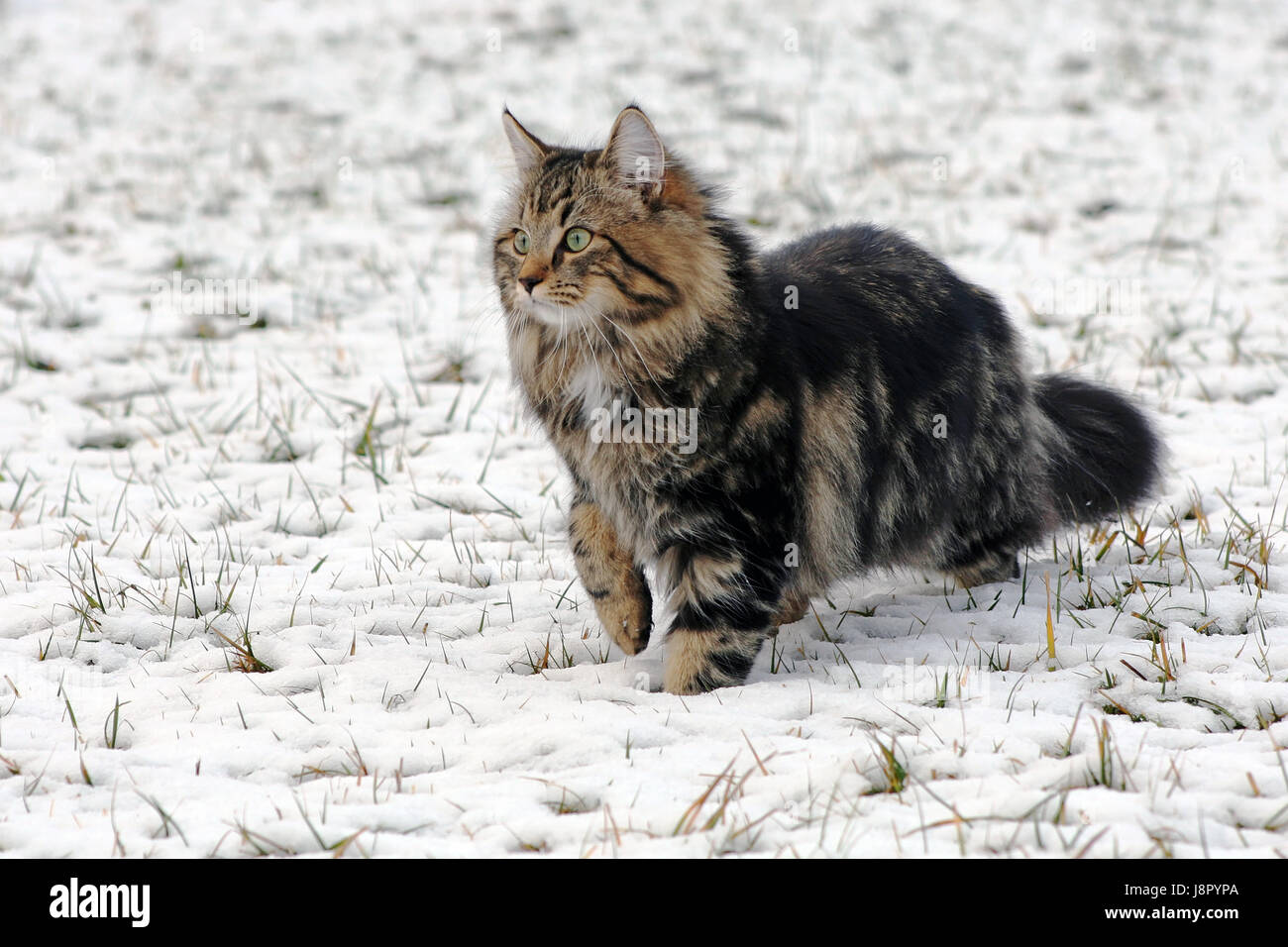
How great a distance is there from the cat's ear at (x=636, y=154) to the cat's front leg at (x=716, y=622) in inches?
39.5

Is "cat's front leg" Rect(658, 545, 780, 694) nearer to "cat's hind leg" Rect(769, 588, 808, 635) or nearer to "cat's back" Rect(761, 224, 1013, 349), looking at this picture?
"cat's hind leg" Rect(769, 588, 808, 635)

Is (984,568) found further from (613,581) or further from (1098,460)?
(613,581)

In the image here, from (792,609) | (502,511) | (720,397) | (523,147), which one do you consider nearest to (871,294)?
(720,397)

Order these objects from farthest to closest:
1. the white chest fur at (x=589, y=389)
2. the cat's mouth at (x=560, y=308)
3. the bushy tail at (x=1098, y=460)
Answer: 1. the bushy tail at (x=1098, y=460)
2. the white chest fur at (x=589, y=389)
3. the cat's mouth at (x=560, y=308)

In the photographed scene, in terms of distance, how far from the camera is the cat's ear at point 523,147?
3260 mm

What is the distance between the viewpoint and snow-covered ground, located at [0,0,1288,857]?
2414 mm

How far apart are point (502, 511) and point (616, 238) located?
5.23ft

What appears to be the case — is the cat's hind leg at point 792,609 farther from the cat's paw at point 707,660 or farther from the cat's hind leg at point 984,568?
the cat's hind leg at point 984,568

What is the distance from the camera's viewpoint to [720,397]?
10.1ft

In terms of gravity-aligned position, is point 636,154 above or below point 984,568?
above

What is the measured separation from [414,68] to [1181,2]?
8.56m

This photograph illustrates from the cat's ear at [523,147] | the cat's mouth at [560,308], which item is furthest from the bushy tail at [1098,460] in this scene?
the cat's ear at [523,147]

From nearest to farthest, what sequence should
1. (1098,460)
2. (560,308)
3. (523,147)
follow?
(560,308) → (523,147) → (1098,460)
